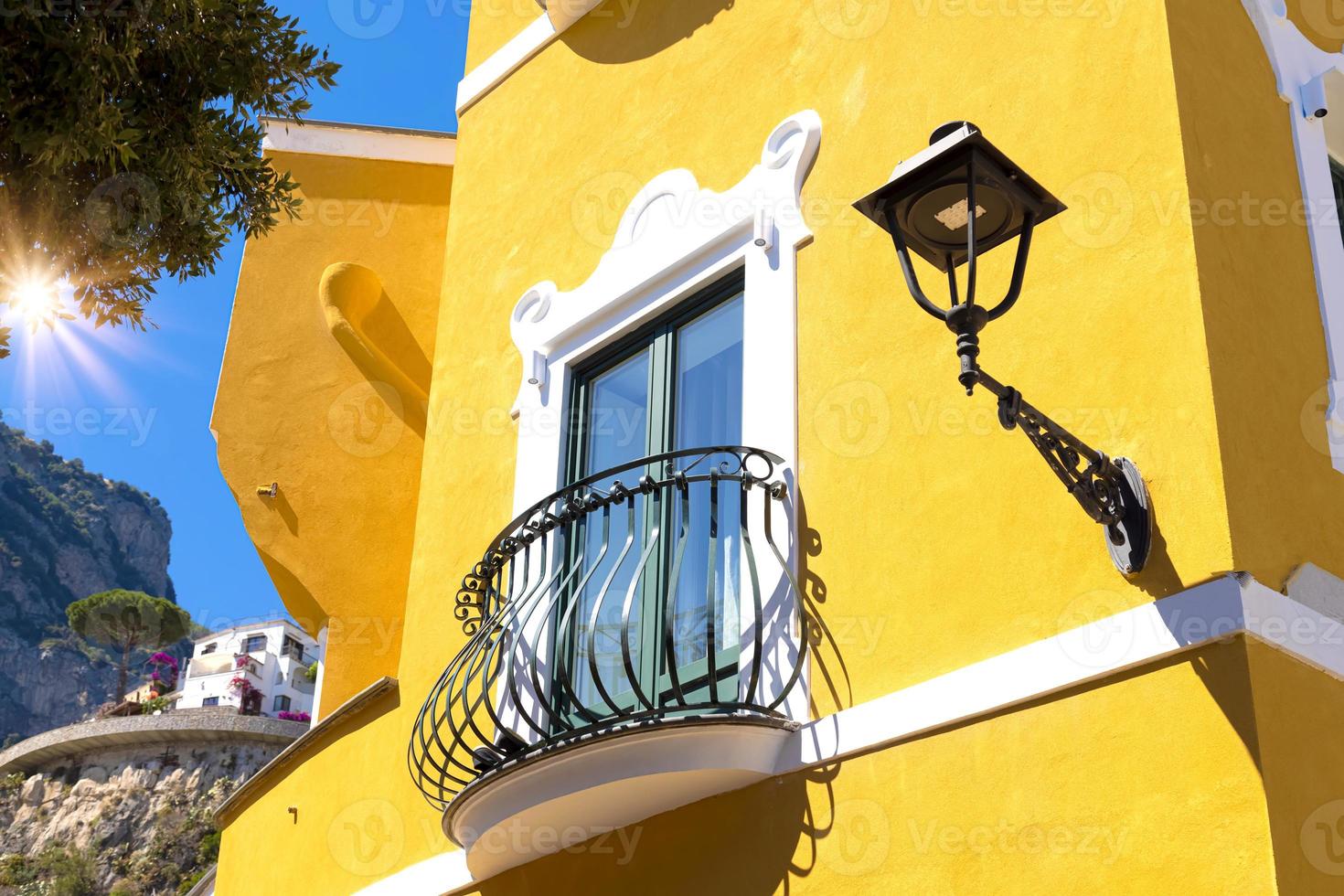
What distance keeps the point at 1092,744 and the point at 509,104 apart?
5.86 meters

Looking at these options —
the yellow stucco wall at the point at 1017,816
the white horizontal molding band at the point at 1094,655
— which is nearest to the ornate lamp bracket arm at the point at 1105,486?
the white horizontal molding band at the point at 1094,655

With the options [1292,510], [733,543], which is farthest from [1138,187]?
[733,543]

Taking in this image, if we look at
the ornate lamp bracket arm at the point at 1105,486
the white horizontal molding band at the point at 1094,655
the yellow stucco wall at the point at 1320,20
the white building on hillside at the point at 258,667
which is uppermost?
the white building on hillside at the point at 258,667

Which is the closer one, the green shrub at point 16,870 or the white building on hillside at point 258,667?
the green shrub at point 16,870

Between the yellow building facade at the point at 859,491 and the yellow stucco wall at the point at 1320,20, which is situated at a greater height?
the yellow stucco wall at the point at 1320,20

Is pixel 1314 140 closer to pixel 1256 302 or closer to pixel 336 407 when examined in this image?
pixel 1256 302

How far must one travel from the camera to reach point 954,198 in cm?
464

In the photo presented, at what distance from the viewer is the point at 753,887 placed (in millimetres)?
5637

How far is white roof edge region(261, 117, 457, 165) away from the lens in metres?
10.7

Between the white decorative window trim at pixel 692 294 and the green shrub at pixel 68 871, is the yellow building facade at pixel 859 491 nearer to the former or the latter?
the white decorative window trim at pixel 692 294

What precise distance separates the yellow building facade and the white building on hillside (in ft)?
217

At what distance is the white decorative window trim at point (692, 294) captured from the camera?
6480 millimetres

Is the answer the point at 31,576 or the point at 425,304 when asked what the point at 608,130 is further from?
the point at 31,576

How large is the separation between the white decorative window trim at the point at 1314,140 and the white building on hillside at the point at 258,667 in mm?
69215
